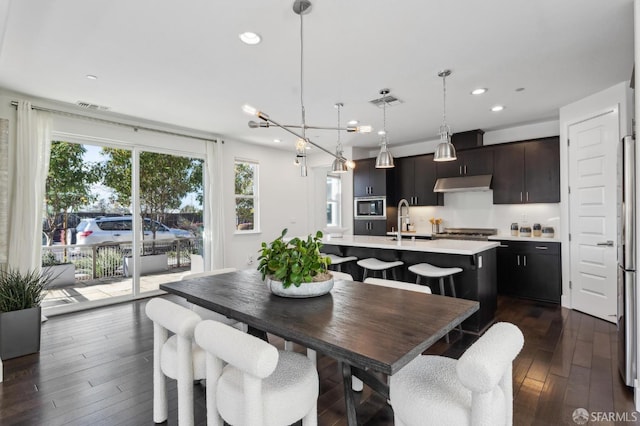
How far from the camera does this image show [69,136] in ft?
13.7

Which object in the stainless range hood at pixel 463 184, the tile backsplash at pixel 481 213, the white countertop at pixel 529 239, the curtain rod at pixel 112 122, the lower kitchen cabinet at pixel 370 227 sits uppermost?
the curtain rod at pixel 112 122

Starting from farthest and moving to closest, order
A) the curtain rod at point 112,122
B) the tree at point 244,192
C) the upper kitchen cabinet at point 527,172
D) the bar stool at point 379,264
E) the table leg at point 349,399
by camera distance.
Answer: the tree at point 244,192 < the upper kitchen cabinet at point 527,172 < the curtain rod at point 112,122 < the bar stool at point 379,264 < the table leg at point 349,399

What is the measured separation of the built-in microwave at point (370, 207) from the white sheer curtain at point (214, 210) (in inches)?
109

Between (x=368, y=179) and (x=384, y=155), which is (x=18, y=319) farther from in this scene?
(x=368, y=179)

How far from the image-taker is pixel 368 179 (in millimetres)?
6434

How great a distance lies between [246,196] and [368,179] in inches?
99.1

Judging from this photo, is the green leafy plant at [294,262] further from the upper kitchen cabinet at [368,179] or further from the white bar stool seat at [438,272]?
the upper kitchen cabinet at [368,179]

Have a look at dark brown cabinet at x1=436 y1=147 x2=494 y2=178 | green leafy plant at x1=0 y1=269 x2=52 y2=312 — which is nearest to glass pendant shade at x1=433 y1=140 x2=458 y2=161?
dark brown cabinet at x1=436 y1=147 x2=494 y2=178

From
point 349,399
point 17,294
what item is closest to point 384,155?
point 349,399

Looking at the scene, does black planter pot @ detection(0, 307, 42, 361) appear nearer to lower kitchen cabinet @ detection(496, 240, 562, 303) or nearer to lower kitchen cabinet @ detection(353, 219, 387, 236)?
lower kitchen cabinet @ detection(353, 219, 387, 236)

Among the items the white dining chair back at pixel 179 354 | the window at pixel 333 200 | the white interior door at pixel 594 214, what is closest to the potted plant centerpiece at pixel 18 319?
the white dining chair back at pixel 179 354
